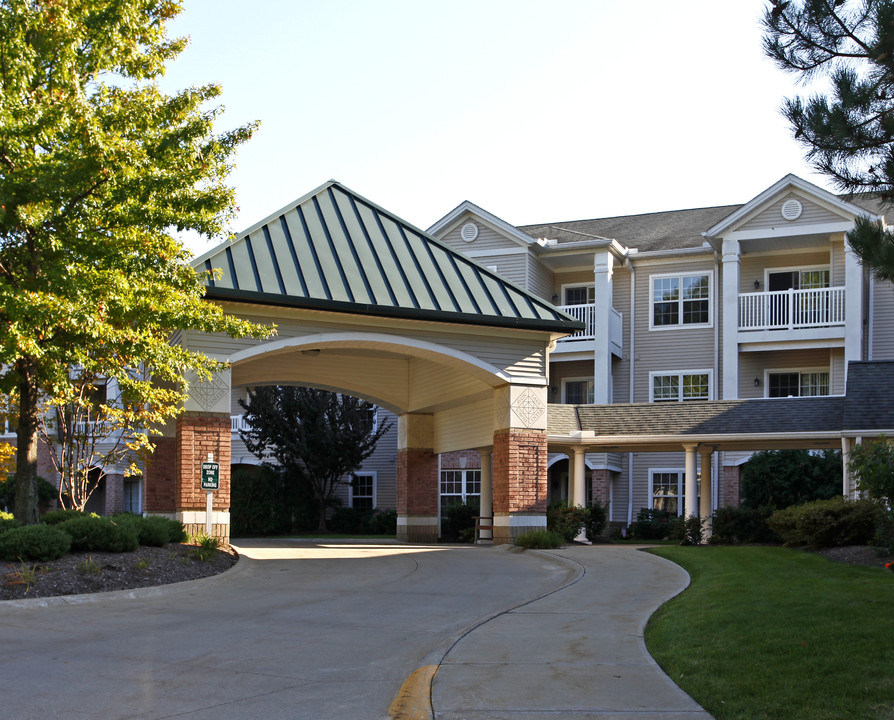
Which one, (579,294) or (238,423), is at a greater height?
(579,294)

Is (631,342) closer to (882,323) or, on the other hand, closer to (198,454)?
(882,323)

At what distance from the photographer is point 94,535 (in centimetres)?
1408

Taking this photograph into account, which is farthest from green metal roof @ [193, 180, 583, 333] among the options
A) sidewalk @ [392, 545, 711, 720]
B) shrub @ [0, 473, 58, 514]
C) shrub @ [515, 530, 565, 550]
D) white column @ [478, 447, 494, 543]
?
shrub @ [0, 473, 58, 514]

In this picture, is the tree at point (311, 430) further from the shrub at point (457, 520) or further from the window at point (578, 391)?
the window at point (578, 391)

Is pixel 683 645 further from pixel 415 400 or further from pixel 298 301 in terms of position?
pixel 415 400

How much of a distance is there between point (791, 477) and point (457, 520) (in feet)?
33.9

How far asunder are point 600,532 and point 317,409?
12236 millimetres

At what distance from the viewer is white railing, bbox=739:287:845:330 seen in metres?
30.1

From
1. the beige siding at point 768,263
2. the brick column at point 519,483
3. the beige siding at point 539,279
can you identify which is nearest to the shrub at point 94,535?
the brick column at point 519,483

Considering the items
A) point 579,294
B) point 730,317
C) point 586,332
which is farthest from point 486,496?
point 579,294

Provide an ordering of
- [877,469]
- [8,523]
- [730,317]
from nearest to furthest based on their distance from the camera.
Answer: [8,523] → [877,469] → [730,317]

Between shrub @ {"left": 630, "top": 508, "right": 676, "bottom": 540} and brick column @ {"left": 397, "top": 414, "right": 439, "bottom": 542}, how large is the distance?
818 cm

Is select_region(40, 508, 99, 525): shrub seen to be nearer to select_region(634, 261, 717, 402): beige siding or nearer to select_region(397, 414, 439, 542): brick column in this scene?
select_region(397, 414, 439, 542): brick column

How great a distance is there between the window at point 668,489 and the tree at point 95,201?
19847 millimetres
